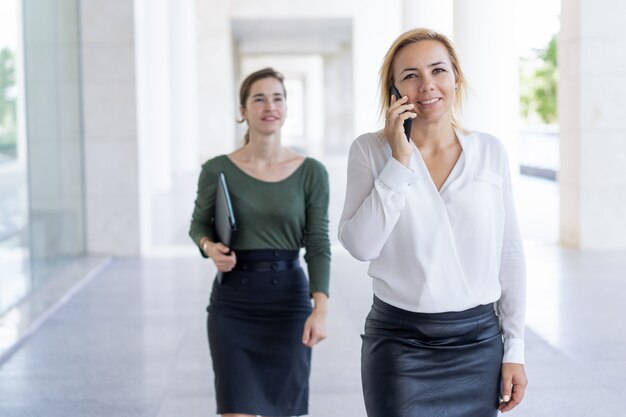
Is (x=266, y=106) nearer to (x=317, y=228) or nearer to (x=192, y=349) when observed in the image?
(x=317, y=228)

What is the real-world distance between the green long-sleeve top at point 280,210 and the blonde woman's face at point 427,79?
1.42 meters

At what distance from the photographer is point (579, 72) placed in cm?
1259

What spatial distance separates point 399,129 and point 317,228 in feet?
5.31

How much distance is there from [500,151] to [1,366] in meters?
5.22

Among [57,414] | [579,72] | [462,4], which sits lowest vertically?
[57,414]

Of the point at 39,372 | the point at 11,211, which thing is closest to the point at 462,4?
the point at 11,211

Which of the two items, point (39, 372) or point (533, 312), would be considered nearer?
point (39, 372)

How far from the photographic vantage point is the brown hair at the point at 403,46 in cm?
301

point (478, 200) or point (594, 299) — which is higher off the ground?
point (478, 200)

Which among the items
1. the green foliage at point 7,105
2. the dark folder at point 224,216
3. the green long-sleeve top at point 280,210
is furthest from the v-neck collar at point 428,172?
the green foliage at point 7,105

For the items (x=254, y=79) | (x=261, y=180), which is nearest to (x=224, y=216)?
(x=261, y=180)

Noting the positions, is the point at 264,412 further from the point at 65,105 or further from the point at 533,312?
the point at 65,105

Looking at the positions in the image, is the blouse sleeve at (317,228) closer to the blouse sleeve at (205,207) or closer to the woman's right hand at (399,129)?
the blouse sleeve at (205,207)

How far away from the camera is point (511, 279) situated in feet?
10.1
